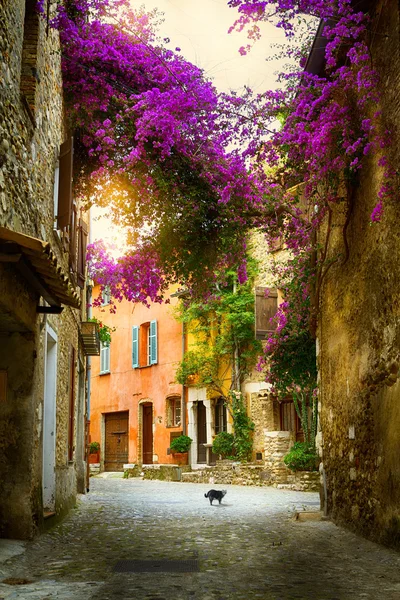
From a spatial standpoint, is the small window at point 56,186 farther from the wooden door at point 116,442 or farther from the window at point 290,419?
the wooden door at point 116,442

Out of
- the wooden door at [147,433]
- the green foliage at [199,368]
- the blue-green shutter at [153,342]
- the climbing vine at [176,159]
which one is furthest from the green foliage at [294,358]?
the wooden door at [147,433]

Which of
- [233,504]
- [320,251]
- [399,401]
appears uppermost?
[320,251]

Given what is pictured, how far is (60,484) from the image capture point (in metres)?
8.62

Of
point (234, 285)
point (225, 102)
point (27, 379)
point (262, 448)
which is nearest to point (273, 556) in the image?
point (27, 379)

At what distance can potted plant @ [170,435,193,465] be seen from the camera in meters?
22.4

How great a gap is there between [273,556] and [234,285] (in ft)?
51.3

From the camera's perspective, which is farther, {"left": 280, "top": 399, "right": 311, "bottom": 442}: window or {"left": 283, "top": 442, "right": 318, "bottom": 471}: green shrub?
{"left": 280, "top": 399, "right": 311, "bottom": 442}: window

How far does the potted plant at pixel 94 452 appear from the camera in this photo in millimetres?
26800

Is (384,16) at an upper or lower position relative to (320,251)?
upper

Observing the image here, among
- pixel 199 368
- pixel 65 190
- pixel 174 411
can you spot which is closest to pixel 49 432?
pixel 65 190

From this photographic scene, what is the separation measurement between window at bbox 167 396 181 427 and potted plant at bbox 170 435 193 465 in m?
1.34

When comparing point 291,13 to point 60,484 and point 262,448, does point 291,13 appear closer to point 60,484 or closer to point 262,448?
point 60,484

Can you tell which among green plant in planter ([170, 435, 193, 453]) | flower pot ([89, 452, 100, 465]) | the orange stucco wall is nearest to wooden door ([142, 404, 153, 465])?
the orange stucco wall

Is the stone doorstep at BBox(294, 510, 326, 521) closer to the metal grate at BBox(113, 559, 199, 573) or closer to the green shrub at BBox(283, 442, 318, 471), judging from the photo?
the metal grate at BBox(113, 559, 199, 573)
